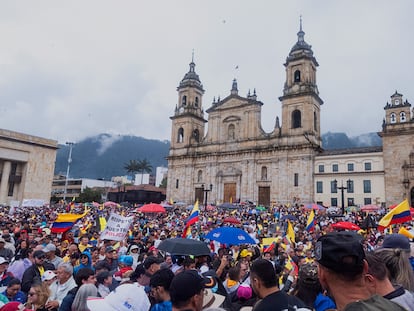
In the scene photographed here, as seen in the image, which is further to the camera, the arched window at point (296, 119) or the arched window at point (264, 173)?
the arched window at point (264, 173)

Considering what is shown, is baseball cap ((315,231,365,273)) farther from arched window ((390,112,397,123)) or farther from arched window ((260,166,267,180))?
arched window ((260,166,267,180))

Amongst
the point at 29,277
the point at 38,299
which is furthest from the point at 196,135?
the point at 38,299

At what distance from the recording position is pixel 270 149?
1832 inches

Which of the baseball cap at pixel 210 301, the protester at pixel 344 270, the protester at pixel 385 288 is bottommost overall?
the baseball cap at pixel 210 301

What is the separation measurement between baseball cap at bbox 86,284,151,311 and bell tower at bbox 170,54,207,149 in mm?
52119

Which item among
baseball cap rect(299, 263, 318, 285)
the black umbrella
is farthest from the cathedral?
baseball cap rect(299, 263, 318, 285)

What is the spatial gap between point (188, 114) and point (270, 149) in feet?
57.7

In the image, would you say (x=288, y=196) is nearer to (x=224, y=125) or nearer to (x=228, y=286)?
(x=224, y=125)

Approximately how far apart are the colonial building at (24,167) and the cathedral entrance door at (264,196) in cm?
3175

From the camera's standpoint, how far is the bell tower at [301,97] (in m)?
44.6

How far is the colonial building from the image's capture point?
4459 cm

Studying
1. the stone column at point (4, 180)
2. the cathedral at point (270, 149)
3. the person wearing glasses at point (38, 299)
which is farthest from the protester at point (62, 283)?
the stone column at point (4, 180)

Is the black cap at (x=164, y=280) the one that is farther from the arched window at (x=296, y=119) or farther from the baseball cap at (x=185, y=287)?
the arched window at (x=296, y=119)

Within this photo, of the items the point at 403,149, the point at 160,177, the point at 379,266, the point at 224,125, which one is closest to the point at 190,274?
the point at 379,266
